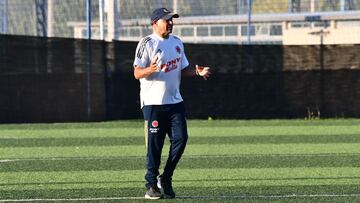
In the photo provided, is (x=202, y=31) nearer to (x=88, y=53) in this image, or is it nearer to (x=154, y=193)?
(x=88, y=53)

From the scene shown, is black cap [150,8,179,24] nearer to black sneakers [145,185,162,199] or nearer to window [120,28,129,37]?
black sneakers [145,185,162,199]

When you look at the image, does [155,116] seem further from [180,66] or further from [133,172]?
[133,172]

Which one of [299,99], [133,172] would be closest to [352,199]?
[133,172]

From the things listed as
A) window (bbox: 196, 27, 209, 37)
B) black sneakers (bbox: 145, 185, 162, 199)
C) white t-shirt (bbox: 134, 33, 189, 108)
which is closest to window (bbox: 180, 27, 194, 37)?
window (bbox: 196, 27, 209, 37)

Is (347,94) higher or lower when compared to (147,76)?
lower

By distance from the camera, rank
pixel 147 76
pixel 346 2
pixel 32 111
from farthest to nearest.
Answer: pixel 346 2
pixel 32 111
pixel 147 76

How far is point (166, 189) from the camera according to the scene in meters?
9.45

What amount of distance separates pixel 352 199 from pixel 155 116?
2057 millimetres

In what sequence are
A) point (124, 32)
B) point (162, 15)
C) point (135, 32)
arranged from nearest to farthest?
1. point (162, 15)
2. point (124, 32)
3. point (135, 32)

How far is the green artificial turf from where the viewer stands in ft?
32.3

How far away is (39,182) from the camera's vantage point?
35.7 feet

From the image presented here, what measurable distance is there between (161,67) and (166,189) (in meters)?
1.20

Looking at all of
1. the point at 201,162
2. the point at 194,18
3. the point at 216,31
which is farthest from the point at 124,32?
the point at 201,162

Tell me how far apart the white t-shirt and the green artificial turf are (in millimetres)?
995
